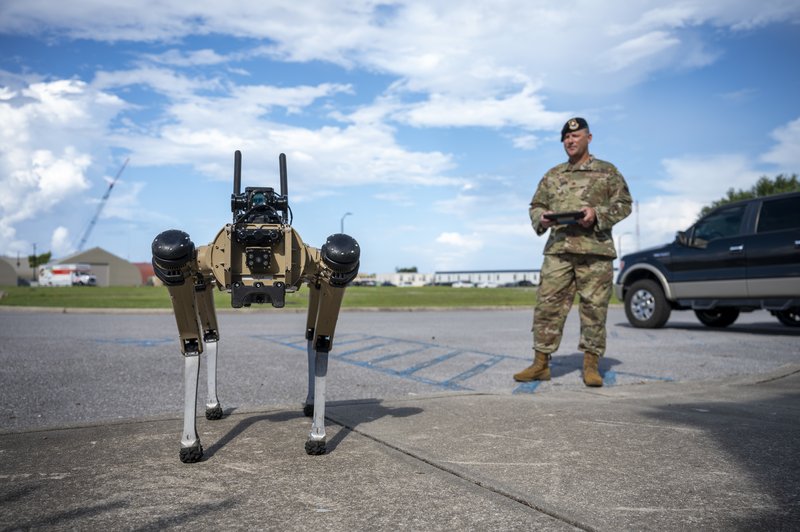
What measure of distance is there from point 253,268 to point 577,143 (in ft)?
12.1

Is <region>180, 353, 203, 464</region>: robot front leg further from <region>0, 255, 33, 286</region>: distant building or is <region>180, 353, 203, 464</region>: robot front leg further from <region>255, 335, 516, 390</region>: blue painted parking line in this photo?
<region>0, 255, 33, 286</region>: distant building

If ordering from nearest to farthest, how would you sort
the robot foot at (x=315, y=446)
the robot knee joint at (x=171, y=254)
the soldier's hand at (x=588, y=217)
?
the robot knee joint at (x=171, y=254), the robot foot at (x=315, y=446), the soldier's hand at (x=588, y=217)

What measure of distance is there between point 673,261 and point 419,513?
946 centimetres

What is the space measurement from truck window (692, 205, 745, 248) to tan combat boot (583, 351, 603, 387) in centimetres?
575

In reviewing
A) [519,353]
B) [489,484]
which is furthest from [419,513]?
[519,353]

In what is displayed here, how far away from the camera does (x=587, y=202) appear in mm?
5367

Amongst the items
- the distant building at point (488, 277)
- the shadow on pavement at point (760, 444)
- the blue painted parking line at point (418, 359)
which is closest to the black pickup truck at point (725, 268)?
the blue painted parking line at point (418, 359)

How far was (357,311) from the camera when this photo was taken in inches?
663

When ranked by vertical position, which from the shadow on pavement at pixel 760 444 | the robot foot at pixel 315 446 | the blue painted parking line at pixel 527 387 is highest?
the robot foot at pixel 315 446

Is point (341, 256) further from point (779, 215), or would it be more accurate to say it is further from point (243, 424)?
point (779, 215)

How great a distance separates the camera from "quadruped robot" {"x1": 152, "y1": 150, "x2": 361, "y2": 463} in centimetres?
254

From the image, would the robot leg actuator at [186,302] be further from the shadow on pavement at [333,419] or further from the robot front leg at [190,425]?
the shadow on pavement at [333,419]

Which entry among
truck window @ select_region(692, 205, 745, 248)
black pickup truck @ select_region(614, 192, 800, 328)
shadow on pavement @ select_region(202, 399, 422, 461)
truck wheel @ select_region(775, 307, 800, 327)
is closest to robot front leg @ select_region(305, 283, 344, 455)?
shadow on pavement @ select_region(202, 399, 422, 461)

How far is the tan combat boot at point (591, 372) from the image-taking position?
16.7 ft
